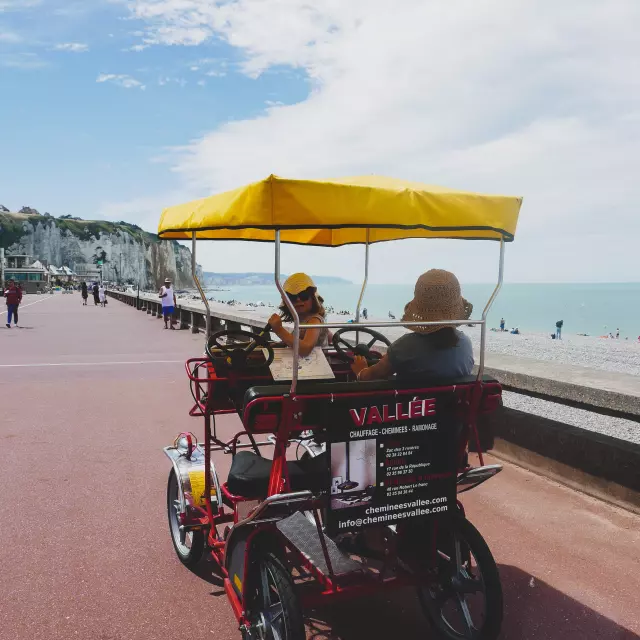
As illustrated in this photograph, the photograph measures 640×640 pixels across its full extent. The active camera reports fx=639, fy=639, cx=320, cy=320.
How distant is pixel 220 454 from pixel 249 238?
2595 mm

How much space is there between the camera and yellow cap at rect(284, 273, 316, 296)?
420 cm

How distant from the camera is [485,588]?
9.86ft

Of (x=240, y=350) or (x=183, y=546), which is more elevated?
(x=240, y=350)

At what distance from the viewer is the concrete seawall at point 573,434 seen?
4898 mm

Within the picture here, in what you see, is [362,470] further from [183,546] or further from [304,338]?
[183,546]

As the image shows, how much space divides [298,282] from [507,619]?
7.72ft

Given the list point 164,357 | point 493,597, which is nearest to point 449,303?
point 493,597

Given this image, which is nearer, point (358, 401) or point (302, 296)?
point (358, 401)

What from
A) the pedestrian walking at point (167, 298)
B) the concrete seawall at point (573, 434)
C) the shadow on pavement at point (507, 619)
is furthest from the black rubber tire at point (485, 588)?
the pedestrian walking at point (167, 298)

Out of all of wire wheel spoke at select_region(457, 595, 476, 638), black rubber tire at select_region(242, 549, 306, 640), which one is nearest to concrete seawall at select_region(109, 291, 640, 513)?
wire wheel spoke at select_region(457, 595, 476, 638)

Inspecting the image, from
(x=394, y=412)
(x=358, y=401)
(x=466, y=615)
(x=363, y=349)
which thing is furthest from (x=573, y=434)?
(x=358, y=401)

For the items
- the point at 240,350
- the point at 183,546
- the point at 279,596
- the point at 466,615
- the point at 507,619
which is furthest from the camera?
the point at 183,546

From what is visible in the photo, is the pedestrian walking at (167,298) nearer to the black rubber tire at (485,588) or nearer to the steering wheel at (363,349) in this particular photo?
the steering wheel at (363,349)

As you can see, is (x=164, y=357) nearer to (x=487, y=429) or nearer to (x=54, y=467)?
(x=54, y=467)
